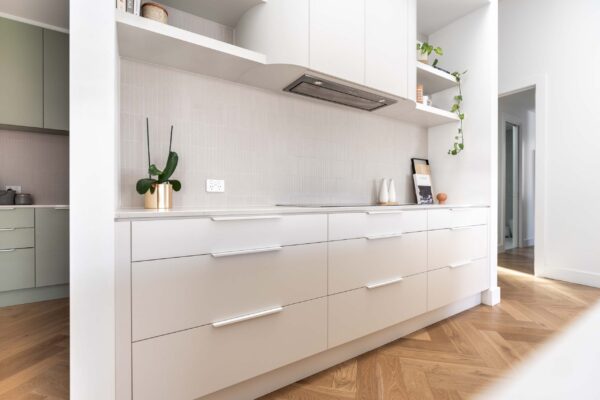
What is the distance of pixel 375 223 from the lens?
67.6 inches

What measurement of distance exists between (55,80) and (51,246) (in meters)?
1.50

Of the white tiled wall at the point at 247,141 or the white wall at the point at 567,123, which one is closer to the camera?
the white tiled wall at the point at 247,141

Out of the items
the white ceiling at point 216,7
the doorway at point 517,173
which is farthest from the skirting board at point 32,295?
the doorway at point 517,173

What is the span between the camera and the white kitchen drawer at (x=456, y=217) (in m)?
2.08

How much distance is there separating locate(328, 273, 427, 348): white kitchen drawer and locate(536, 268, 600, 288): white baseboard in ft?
7.66

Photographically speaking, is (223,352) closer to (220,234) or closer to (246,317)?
(246,317)

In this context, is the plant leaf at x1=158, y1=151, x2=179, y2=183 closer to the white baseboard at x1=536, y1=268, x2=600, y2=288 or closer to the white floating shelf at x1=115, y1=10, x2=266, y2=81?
the white floating shelf at x1=115, y1=10, x2=266, y2=81

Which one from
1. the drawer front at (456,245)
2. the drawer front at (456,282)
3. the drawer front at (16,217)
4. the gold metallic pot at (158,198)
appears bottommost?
the drawer front at (456,282)

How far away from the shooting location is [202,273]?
46.1 inches

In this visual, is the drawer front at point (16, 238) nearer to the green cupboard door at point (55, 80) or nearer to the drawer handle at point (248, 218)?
the green cupboard door at point (55, 80)

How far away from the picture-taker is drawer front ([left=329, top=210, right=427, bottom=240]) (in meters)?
1.55

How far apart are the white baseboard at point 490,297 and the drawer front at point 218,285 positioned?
182cm

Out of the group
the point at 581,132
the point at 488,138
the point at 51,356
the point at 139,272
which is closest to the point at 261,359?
the point at 139,272

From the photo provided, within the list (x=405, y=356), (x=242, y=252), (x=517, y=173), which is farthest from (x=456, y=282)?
(x=517, y=173)
